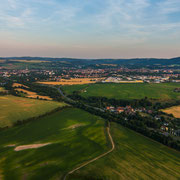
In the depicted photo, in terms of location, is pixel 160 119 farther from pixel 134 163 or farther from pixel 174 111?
pixel 134 163

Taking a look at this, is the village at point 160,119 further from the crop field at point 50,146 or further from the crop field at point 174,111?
the crop field at point 50,146

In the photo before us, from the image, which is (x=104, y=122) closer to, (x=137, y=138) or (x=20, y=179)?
(x=137, y=138)

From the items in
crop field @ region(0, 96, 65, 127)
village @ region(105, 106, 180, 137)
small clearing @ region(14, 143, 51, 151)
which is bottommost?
village @ region(105, 106, 180, 137)

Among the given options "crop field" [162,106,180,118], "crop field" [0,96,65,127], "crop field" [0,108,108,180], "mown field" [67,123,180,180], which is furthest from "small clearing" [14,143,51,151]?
"crop field" [162,106,180,118]

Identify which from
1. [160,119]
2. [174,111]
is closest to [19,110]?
[160,119]

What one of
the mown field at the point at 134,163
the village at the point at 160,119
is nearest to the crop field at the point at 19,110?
the village at the point at 160,119

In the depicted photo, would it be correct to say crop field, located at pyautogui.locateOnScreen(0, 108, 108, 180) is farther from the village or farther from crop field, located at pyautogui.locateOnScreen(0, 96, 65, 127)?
Answer: the village

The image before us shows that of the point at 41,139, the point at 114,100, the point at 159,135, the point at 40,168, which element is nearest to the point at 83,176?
the point at 40,168
